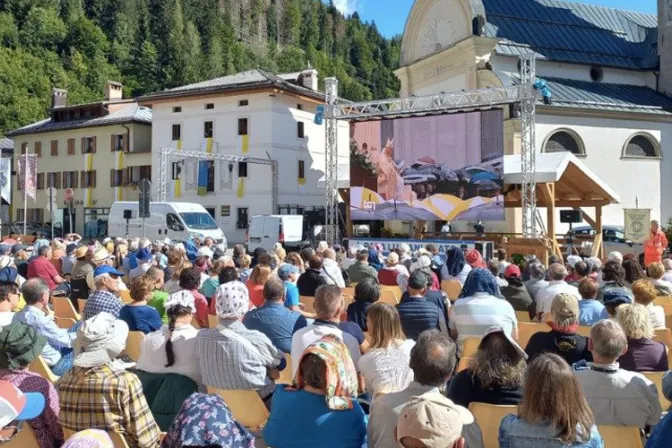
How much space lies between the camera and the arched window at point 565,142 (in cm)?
2950

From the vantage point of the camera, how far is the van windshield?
2594 cm

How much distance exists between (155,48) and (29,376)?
326ft

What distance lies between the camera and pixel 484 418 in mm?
3734

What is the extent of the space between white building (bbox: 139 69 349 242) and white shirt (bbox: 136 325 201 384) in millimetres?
32665

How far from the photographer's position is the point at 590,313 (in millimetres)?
6625

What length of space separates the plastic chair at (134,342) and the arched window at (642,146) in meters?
29.1

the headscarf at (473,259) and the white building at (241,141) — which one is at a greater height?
the white building at (241,141)

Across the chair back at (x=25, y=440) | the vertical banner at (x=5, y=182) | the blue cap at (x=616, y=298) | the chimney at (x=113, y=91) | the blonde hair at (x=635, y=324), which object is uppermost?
the chimney at (x=113, y=91)

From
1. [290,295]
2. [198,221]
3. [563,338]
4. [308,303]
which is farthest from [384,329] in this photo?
[198,221]

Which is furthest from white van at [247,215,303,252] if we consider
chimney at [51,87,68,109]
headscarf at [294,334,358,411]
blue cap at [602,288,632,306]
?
chimney at [51,87,68,109]

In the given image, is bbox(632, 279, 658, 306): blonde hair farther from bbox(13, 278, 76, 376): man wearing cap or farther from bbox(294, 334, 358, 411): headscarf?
bbox(13, 278, 76, 376): man wearing cap

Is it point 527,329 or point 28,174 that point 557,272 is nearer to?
point 527,329

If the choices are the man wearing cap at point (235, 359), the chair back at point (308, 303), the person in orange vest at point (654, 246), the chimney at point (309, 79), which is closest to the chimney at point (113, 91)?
the chimney at point (309, 79)

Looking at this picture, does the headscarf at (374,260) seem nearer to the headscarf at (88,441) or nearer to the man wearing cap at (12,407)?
the man wearing cap at (12,407)
